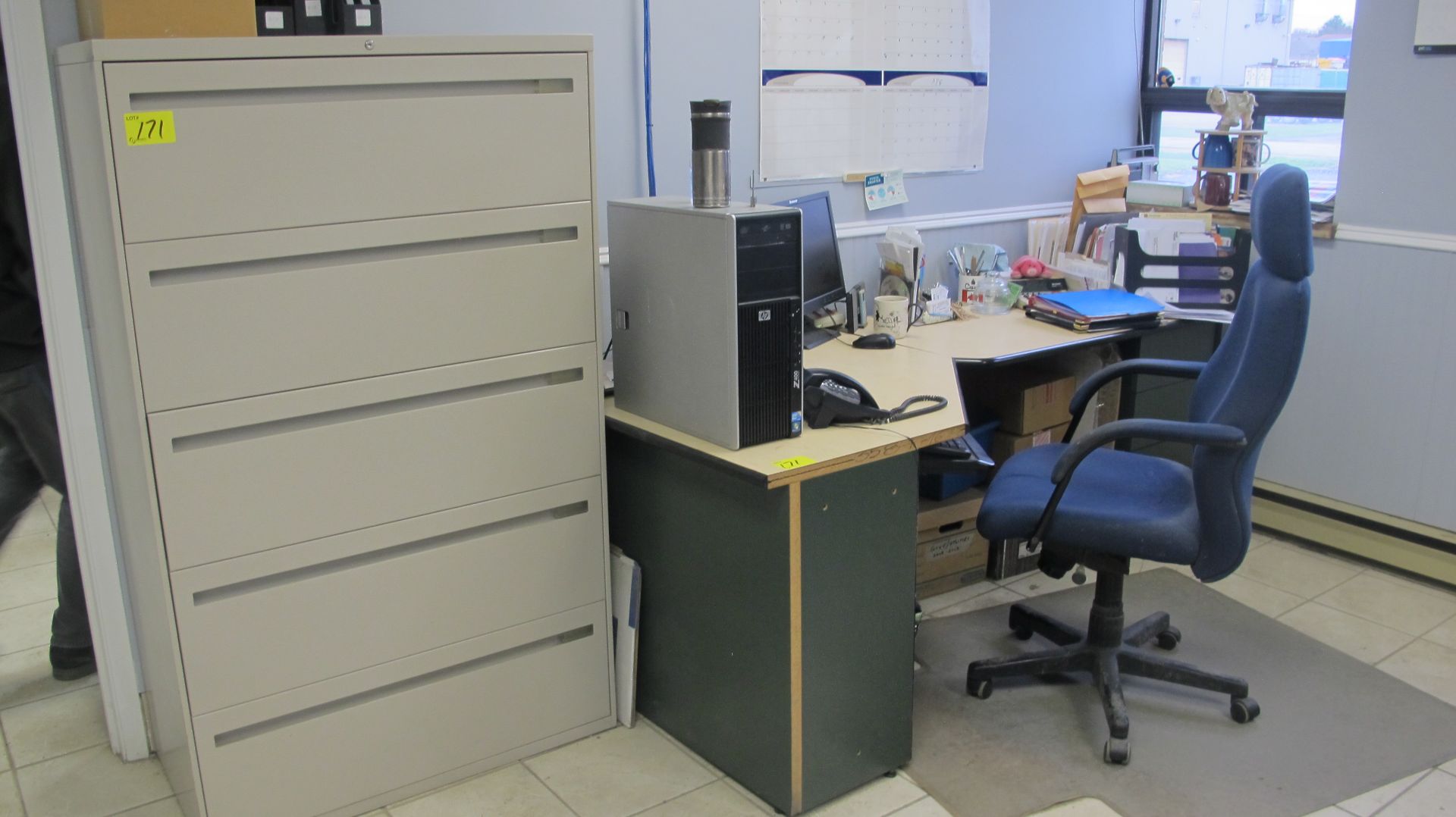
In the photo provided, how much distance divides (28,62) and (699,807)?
188cm

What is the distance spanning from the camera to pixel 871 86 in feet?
10.9

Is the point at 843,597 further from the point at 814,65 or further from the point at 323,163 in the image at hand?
the point at 814,65

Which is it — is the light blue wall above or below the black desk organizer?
above

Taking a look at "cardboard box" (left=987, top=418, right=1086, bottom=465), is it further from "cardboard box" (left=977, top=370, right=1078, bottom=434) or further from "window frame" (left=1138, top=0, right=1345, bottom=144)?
"window frame" (left=1138, top=0, right=1345, bottom=144)

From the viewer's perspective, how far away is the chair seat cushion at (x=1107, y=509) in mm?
2393

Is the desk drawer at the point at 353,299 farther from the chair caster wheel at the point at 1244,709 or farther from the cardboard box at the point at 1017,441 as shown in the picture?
the chair caster wheel at the point at 1244,709

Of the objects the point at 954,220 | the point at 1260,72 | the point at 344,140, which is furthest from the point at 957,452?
the point at 1260,72

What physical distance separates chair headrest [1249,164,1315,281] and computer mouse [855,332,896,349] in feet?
3.12

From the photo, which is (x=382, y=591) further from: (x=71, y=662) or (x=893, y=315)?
(x=893, y=315)

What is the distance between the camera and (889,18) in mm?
3314

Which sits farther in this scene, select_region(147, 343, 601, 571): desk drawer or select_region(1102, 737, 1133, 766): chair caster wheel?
select_region(1102, 737, 1133, 766): chair caster wheel

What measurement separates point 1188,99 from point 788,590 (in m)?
2.67

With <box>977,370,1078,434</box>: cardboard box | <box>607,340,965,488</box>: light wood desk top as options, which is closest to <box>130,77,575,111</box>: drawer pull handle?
<box>607,340,965,488</box>: light wood desk top

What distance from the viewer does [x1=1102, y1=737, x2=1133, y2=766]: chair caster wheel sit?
2.41m
